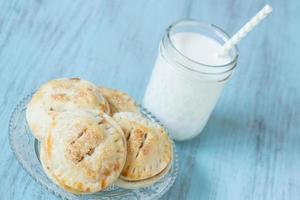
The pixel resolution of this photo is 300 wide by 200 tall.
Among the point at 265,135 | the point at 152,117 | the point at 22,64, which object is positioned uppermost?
the point at 22,64

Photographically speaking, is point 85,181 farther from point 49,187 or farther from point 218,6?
point 218,6

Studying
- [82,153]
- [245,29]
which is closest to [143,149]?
[82,153]

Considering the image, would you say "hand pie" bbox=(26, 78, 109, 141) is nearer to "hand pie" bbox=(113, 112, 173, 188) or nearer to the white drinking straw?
"hand pie" bbox=(113, 112, 173, 188)

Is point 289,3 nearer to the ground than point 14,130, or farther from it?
nearer to the ground

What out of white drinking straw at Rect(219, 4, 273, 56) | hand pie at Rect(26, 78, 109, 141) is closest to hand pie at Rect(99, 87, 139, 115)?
hand pie at Rect(26, 78, 109, 141)

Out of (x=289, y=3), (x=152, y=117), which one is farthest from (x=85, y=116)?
(x=289, y=3)

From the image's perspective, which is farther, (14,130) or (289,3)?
(289,3)

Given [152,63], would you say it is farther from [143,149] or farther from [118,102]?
[143,149]
